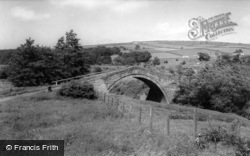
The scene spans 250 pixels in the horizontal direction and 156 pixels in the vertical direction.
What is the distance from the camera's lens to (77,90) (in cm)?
2367

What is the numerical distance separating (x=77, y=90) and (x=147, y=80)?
1442 centimetres

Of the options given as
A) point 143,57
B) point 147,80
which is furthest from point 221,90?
point 143,57

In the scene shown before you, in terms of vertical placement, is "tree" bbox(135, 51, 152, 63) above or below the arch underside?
above

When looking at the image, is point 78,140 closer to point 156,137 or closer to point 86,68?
point 156,137

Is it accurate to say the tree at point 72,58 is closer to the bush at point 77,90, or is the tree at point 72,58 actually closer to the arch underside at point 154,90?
the arch underside at point 154,90

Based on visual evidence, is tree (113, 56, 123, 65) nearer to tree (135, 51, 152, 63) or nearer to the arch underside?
tree (135, 51, 152, 63)

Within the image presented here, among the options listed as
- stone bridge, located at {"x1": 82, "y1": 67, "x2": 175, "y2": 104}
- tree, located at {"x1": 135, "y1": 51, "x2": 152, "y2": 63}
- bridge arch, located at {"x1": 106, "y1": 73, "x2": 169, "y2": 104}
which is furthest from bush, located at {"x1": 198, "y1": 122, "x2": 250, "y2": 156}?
tree, located at {"x1": 135, "y1": 51, "x2": 152, "y2": 63}

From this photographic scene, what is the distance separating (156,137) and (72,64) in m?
29.2

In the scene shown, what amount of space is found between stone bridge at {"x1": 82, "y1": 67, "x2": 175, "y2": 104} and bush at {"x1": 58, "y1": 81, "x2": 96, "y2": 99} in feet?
13.3

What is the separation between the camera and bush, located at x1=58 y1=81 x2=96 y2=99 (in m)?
23.3

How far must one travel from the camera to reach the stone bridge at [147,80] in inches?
1164

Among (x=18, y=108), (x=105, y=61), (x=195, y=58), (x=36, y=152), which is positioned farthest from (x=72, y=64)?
(x=195, y=58)

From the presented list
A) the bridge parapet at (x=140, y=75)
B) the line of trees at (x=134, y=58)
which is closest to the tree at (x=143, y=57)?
the line of trees at (x=134, y=58)

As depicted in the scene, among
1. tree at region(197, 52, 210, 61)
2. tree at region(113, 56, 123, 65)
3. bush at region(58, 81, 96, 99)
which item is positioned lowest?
bush at region(58, 81, 96, 99)
